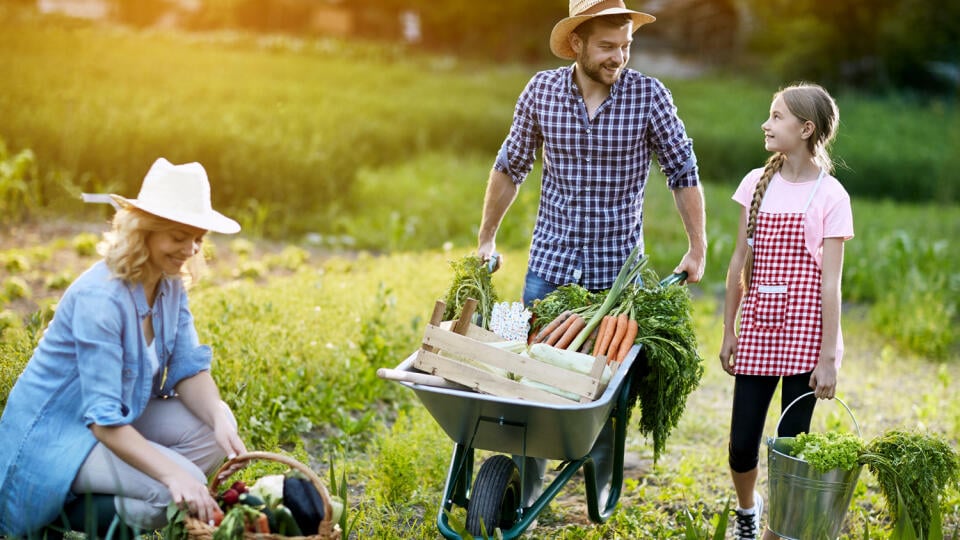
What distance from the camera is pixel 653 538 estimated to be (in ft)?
13.5

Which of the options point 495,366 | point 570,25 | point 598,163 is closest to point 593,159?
point 598,163

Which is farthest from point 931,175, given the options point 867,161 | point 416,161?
point 416,161

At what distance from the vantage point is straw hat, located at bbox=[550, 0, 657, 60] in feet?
12.6

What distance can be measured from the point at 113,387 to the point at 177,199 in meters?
0.55

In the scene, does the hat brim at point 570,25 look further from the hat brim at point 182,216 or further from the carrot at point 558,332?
the hat brim at point 182,216

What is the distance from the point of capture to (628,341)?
11.6 ft

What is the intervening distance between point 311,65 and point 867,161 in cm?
1067

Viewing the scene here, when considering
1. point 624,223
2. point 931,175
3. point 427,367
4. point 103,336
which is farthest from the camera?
point 931,175

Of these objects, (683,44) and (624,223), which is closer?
(624,223)

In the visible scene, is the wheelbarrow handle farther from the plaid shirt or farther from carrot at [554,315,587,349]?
carrot at [554,315,587,349]

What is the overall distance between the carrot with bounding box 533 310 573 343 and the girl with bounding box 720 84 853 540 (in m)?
0.63

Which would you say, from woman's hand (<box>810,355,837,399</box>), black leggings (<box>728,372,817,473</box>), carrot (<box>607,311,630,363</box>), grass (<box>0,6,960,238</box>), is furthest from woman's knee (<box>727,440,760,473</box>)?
grass (<box>0,6,960,238</box>)

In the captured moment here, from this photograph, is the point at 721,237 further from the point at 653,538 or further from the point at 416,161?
the point at 653,538

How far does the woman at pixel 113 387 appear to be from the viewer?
292 centimetres
